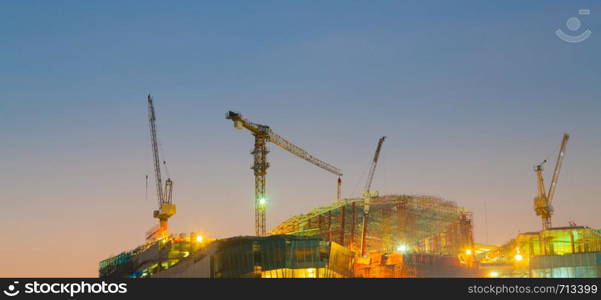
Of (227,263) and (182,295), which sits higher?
(227,263)

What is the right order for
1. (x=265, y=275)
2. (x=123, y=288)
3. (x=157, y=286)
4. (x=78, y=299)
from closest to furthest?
(x=78, y=299)
(x=123, y=288)
(x=157, y=286)
(x=265, y=275)

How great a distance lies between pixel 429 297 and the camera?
106 metres

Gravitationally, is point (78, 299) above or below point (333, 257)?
below

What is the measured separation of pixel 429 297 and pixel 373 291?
50.4 feet

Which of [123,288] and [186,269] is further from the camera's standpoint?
[186,269]

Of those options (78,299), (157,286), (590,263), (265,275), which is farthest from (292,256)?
(78,299)

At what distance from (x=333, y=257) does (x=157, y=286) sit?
70745 millimetres

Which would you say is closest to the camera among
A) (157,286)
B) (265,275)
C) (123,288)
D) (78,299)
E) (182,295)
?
(78,299)

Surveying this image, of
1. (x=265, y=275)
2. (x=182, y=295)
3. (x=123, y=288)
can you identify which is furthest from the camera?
(x=265, y=275)

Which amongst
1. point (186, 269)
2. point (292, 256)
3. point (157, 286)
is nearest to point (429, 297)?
point (157, 286)

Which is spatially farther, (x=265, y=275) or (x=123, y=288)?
(x=265, y=275)

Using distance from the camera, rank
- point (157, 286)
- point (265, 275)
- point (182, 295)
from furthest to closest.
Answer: point (265, 275)
point (157, 286)
point (182, 295)

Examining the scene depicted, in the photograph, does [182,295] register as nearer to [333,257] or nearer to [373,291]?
[373,291]

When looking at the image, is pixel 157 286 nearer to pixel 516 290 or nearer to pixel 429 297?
pixel 429 297
